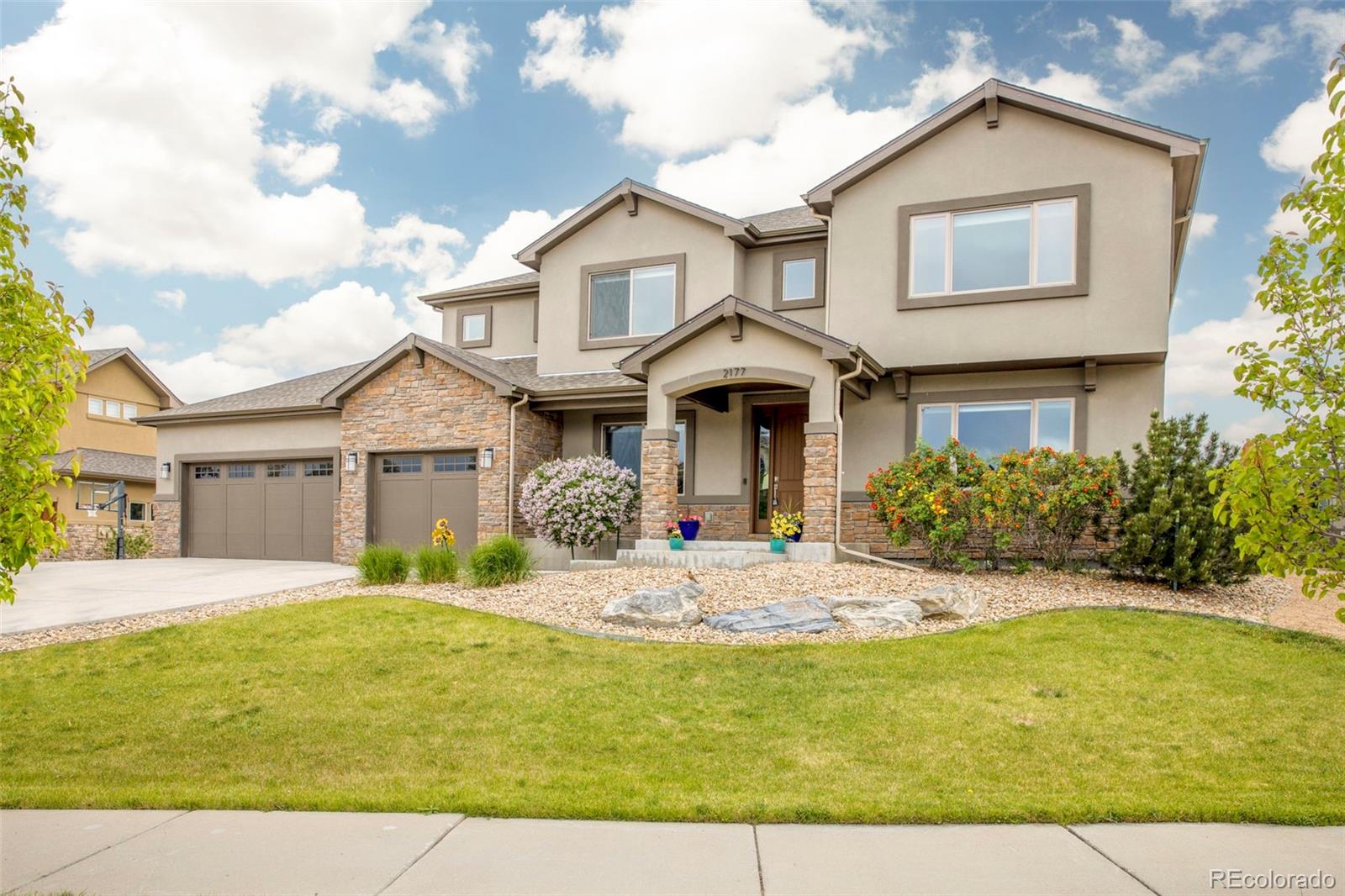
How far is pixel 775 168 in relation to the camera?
20281 millimetres

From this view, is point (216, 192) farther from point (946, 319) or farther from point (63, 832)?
point (63, 832)

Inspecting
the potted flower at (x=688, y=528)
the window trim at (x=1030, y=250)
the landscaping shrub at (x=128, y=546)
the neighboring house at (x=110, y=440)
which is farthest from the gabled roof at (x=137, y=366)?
the window trim at (x=1030, y=250)

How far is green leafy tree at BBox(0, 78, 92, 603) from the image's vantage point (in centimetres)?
415

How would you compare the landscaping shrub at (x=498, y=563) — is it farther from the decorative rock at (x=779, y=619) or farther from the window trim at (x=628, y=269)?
the window trim at (x=628, y=269)

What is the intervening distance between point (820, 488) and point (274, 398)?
13284 mm

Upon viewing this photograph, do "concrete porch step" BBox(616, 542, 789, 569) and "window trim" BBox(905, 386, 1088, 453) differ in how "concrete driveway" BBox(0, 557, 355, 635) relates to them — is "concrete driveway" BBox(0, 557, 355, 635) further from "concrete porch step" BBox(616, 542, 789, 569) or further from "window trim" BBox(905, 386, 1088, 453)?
"window trim" BBox(905, 386, 1088, 453)

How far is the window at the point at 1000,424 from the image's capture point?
44.7ft

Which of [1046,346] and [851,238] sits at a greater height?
[851,238]

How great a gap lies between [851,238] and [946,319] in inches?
87.0

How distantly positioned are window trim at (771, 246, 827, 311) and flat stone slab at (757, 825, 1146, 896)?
12.1 meters

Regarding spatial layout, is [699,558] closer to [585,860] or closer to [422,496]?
[422,496]

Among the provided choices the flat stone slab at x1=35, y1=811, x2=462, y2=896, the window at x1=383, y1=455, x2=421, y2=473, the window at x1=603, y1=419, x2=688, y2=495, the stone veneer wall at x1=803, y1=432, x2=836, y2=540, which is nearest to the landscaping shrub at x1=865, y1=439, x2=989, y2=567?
the stone veneer wall at x1=803, y1=432, x2=836, y2=540

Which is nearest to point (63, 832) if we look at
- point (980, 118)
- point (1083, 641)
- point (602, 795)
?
point (602, 795)

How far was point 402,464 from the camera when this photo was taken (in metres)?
17.5
